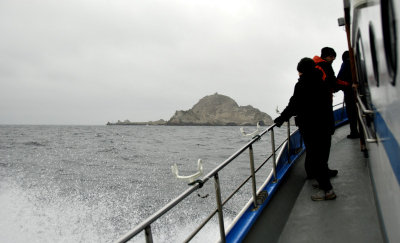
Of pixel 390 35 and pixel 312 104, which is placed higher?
pixel 390 35

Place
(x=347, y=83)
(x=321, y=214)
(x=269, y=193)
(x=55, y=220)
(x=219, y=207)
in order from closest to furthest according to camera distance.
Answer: (x=219, y=207)
(x=321, y=214)
(x=269, y=193)
(x=347, y=83)
(x=55, y=220)

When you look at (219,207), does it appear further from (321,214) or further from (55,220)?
(55,220)

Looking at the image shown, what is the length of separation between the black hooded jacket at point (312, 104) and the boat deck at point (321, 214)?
84 cm

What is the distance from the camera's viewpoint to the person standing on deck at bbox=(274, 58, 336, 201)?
345 cm

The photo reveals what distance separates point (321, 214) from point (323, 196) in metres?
0.36

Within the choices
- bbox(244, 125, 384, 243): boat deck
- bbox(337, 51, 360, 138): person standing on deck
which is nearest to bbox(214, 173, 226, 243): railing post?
bbox(244, 125, 384, 243): boat deck

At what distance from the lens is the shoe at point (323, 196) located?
367cm

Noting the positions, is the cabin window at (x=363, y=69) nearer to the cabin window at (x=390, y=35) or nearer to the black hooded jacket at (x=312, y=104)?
the black hooded jacket at (x=312, y=104)

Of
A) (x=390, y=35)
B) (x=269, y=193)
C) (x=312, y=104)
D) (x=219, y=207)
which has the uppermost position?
(x=390, y=35)

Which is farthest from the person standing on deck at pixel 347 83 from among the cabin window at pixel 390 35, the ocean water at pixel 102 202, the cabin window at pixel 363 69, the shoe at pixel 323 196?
the cabin window at pixel 390 35

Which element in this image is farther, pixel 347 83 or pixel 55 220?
pixel 55 220

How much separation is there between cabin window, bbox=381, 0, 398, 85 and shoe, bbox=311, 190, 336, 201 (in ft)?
8.62

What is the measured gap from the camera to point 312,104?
3.50 meters

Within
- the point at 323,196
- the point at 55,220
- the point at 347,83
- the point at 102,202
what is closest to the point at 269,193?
the point at 323,196
